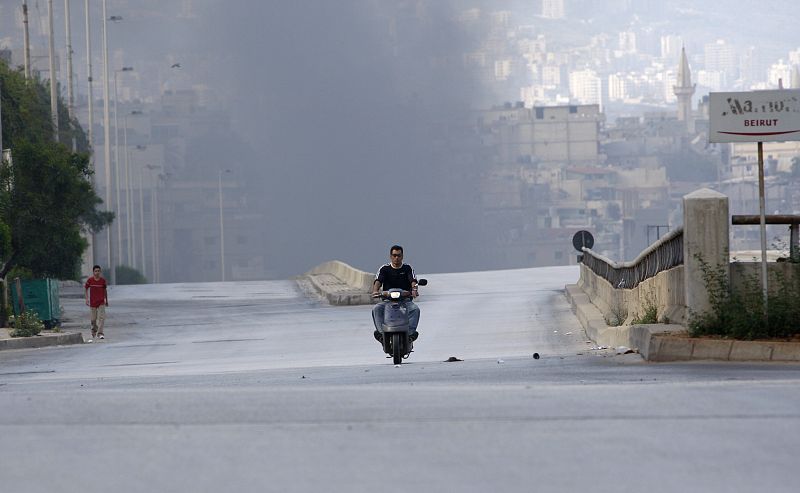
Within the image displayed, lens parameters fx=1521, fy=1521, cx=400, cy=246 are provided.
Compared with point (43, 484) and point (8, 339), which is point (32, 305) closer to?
point (8, 339)

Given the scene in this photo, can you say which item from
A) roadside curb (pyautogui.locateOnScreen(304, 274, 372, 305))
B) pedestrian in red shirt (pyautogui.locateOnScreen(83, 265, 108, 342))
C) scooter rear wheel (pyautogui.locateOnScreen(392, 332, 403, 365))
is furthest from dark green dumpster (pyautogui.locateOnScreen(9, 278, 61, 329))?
scooter rear wheel (pyautogui.locateOnScreen(392, 332, 403, 365))

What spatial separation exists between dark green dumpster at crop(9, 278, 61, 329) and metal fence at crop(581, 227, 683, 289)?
538 inches

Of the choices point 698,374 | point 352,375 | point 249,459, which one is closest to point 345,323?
point 352,375

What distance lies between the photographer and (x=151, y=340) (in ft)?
112

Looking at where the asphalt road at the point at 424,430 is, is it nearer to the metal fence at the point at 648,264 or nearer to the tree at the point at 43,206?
the metal fence at the point at 648,264

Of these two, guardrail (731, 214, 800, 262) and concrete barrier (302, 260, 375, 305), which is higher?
guardrail (731, 214, 800, 262)

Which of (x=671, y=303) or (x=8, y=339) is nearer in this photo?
(x=671, y=303)

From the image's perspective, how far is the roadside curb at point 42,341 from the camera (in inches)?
1229

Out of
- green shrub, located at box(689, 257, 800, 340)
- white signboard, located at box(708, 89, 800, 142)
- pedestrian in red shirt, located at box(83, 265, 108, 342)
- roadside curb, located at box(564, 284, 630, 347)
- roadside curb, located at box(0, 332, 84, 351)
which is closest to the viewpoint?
green shrub, located at box(689, 257, 800, 340)

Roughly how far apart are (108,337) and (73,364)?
11.3 metres

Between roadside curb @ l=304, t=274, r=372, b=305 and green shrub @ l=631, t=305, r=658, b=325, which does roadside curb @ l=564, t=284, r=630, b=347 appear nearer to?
green shrub @ l=631, t=305, r=658, b=325

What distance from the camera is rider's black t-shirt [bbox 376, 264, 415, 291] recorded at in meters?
20.7

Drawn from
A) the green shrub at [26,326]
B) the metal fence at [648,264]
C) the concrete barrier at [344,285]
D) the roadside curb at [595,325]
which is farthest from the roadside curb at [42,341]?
the metal fence at [648,264]

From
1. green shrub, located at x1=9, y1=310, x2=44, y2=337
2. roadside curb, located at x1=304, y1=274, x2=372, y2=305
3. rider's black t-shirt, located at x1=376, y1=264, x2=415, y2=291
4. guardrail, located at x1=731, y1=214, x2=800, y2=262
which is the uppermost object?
guardrail, located at x1=731, y1=214, x2=800, y2=262
